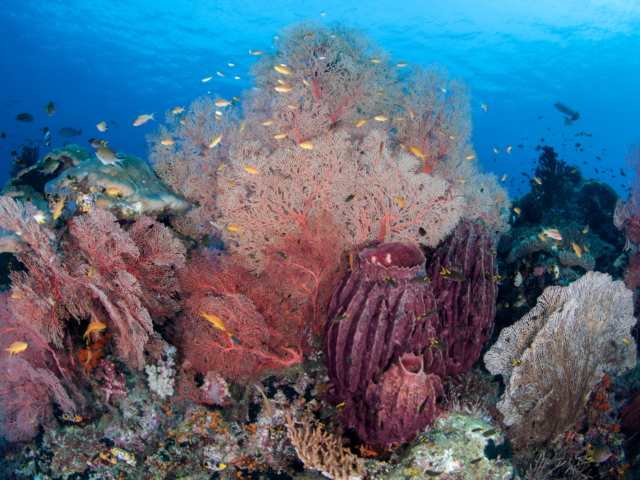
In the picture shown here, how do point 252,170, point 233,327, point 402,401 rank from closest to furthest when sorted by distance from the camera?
point 402,401, point 233,327, point 252,170

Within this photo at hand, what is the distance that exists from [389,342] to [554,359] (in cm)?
243

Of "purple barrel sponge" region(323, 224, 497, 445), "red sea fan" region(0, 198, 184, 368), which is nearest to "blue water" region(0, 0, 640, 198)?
"red sea fan" region(0, 198, 184, 368)

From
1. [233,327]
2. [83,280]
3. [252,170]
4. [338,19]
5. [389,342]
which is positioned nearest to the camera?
[389,342]

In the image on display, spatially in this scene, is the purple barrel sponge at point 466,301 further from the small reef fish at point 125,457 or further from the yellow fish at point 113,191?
the yellow fish at point 113,191

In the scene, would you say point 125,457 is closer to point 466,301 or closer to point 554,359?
point 466,301

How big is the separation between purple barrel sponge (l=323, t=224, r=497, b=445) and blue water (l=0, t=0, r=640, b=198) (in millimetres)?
28013

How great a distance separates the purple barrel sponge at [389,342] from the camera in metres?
3.29

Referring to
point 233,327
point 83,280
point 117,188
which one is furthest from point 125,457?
point 117,188

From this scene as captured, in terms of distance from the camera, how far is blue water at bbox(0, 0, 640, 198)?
34.9m

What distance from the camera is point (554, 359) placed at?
398 cm

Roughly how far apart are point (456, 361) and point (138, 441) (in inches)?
184

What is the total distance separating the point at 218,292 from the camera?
15.1 ft

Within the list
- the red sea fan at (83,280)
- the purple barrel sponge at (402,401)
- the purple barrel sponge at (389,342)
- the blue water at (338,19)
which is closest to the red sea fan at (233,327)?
the red sea fan at (83,280)

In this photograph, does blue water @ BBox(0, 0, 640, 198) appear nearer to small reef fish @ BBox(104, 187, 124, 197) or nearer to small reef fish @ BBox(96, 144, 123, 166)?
small reef fish @ BBox(104, 187, 124, 197)
